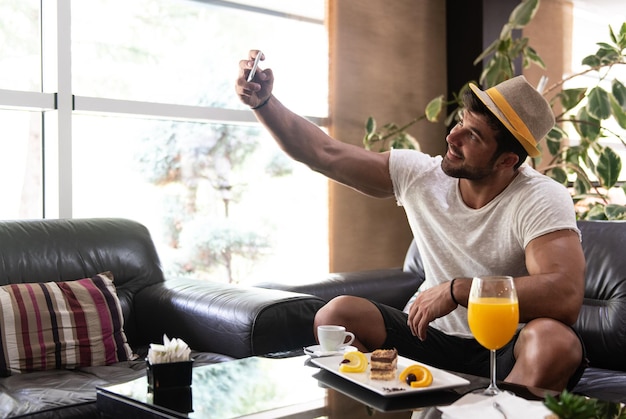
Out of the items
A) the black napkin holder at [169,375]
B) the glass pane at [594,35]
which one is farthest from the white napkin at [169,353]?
the glass pane at [594,35]

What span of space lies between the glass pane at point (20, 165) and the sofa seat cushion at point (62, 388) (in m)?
1.29

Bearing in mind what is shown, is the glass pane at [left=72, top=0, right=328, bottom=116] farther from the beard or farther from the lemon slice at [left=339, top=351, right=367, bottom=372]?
the lemon slice at [left=339, top=351, right=367, bottom=372]

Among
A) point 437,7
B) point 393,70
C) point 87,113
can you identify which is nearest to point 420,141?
point 393,70

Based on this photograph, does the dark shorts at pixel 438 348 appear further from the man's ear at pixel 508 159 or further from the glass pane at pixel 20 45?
the glass pane at pixel 20 45

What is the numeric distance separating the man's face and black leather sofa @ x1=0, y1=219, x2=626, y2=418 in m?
0.67

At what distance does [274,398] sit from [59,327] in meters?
1.12

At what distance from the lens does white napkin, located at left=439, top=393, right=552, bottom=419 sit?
1227 mm

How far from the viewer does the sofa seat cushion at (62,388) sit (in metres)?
1.89

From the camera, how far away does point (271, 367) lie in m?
1.75

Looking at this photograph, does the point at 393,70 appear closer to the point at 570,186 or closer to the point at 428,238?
the point at 570,186

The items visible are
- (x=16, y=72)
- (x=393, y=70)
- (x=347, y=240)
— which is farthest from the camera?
(x=393, y=70)

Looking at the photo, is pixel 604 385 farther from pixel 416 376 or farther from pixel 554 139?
pixel 554 139

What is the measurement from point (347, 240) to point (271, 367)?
2.77 meters

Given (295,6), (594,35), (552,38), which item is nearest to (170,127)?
(295,6)
